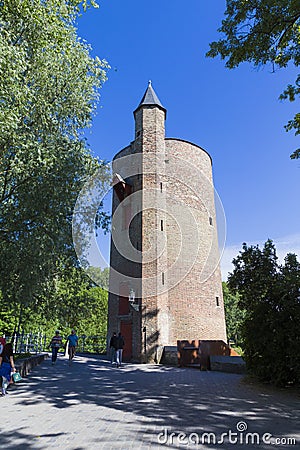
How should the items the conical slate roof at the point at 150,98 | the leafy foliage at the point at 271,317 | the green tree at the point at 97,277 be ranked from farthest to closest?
the conical slate roof at the point at 150,98, the green tree at the point at 97,277, the leafy foliage at the point at 271,317

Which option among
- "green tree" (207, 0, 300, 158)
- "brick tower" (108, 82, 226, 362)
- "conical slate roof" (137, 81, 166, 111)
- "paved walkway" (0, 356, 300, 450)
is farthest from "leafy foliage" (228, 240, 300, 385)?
"conical slate roof" (137, 81, 166, 111)

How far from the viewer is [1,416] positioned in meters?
5.84

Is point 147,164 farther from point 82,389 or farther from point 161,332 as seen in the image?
point 82,389

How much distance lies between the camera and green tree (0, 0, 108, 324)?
33.0 feet

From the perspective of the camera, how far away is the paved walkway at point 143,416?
4.54 metres

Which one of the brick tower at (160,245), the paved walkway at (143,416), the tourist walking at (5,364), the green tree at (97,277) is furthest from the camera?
the brick tower at (160,245)

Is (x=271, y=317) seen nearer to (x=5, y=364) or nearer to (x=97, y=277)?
(x=5, y=364)

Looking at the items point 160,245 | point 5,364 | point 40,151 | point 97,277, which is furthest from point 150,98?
point 5,364

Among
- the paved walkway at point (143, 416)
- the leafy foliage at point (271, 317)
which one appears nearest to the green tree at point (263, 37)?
the leafy foliage at point (271, 317)

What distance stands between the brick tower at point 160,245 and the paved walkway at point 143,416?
9.35 meters

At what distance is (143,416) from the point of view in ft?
19.2

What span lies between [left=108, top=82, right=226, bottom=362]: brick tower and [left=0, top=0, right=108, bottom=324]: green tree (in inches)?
313

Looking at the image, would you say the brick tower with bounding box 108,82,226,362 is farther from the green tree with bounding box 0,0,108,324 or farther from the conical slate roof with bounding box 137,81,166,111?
the green tree with bounding box 0,0,108,324

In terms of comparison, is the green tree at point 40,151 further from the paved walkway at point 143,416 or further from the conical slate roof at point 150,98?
the conical slate roof at point 150,98
